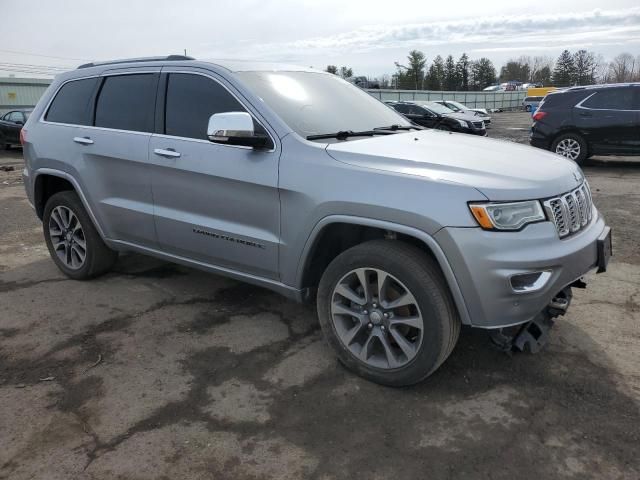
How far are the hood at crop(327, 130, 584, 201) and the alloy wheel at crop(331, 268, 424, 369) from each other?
2.02 ft

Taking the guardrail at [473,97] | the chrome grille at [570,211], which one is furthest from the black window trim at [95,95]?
the guardrail at [473,97]

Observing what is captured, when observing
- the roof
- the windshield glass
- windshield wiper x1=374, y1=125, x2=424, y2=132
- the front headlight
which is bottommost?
the windshield glass

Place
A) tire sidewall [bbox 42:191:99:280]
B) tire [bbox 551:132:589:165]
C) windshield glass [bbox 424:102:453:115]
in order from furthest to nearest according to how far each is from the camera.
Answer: windshield glass [bbox 424:102:453:115], tire [bbox 551:132:589:165], tire sidewall [bbox 42:191:99:280]

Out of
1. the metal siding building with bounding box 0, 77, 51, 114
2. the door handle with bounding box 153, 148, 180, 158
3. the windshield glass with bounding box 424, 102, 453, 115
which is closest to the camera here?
the door handle with bounding box 153, 148, 180, 158

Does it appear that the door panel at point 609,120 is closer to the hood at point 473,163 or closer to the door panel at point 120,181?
the hood at point 473,163

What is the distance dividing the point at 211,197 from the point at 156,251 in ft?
2.81

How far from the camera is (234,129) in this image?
324cm

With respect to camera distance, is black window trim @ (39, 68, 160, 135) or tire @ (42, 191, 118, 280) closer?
black window trim @ (39, 68, 160, 135)

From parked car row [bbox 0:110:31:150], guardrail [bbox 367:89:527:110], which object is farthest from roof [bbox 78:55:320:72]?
guardrail [bbox 367:89:527:110]

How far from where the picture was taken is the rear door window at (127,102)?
162 inches

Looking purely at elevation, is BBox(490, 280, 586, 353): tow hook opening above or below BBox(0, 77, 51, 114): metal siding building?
below

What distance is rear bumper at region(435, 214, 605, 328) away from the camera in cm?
269

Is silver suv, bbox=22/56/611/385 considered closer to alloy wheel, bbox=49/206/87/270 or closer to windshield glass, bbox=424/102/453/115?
alloy wheel, bbox=49/206/87/270

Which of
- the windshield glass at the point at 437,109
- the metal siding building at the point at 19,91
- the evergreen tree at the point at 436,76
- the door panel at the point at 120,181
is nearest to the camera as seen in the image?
the door panel at the point at 120,181
